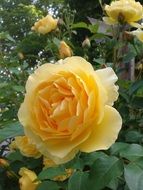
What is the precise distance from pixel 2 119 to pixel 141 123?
1.52ft

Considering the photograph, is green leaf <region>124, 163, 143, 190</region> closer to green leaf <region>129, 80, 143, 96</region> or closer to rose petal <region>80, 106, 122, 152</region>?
rose petal <region>80, 106, 122, 152</region>

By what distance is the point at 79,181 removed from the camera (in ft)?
2.16

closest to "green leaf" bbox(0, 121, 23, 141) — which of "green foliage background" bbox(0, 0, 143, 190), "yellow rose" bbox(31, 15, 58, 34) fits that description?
"green foliage background" bbox(0, 0, 143, 190)

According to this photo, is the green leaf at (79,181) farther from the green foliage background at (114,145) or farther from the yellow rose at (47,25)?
the yellow rose at (47,25)

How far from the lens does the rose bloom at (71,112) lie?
0.54m

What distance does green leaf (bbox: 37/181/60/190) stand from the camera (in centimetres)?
78

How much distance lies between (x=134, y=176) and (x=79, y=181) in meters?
0.09

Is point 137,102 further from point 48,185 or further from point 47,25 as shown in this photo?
point 47,25

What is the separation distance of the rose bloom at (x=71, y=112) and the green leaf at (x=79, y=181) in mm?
106

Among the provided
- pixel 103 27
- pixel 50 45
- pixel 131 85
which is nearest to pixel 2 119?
pixel 50 45

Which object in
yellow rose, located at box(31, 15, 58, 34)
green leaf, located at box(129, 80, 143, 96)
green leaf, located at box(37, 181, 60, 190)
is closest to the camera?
green leaf, located at box(37, 181, 60, 190)

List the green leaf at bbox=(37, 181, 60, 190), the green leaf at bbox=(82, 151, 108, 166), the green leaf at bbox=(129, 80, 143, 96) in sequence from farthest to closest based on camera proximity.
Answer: the green leaf at bbox=(129, 80, 143, 96), the green leaf at bbox=(37, 181, 60, 190), the green leaf at bbox=(82, 151, 108, 166)

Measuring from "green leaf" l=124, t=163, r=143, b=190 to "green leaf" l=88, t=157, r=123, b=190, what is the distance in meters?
0.01

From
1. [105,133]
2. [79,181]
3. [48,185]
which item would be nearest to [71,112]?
[105,133]
